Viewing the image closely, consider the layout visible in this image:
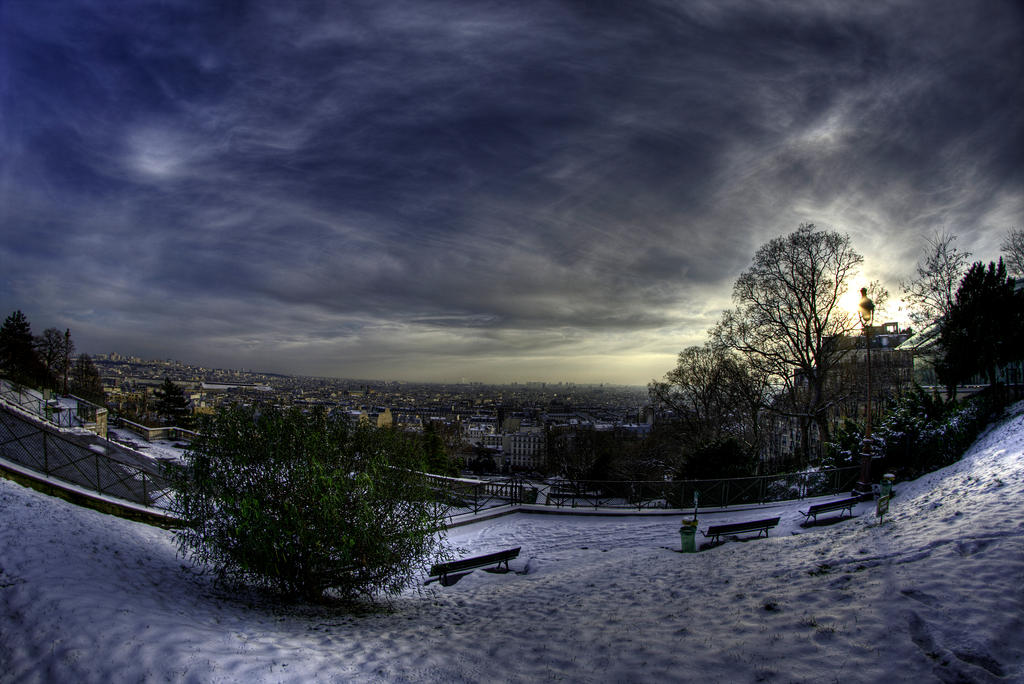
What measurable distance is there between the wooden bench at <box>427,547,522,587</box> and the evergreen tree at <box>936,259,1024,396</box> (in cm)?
1731

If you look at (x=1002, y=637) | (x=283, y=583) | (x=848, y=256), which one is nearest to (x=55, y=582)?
(x=283, y=583)

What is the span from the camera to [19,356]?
106ft

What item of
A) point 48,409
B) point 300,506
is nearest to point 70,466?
point 300,506

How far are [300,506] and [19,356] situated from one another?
4009 cm

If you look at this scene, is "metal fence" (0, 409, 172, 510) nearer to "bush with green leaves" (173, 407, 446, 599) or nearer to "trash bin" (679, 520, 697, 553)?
"bush with green leaves" (173, 407, 446, 599)

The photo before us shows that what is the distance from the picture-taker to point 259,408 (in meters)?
8.67

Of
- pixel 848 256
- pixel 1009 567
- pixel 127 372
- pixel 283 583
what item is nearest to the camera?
pixel 1009 567

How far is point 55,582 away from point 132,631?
1768 mm

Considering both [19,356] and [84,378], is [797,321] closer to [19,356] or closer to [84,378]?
[19,356]

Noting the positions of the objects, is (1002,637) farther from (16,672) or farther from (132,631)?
(16,672)

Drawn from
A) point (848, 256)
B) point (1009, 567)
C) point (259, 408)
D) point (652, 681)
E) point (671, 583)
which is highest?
point (848, 256)

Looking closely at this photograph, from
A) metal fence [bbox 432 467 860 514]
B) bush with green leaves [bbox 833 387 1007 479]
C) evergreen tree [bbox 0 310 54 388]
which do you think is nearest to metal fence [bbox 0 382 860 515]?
metal fence [bbox 432 467 860 514]

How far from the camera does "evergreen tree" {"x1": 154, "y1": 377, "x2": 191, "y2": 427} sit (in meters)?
39.1

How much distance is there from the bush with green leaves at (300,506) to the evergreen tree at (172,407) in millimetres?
37744
